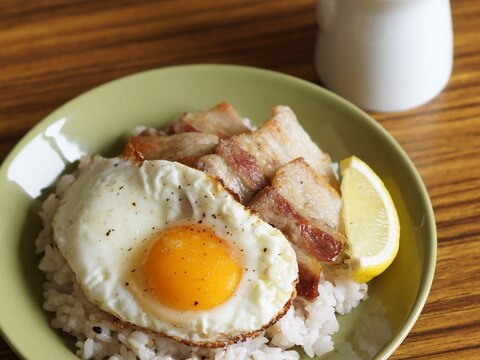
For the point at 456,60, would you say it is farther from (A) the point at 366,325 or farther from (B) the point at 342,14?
(A) the point at 366,325

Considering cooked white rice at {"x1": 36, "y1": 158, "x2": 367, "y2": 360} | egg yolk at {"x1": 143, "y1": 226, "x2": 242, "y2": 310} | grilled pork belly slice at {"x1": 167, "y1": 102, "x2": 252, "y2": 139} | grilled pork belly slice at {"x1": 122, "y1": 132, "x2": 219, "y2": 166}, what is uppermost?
grilled pork belly slice at {"x1": 122, "y1": 132, "x2": 219, "y2": 166}

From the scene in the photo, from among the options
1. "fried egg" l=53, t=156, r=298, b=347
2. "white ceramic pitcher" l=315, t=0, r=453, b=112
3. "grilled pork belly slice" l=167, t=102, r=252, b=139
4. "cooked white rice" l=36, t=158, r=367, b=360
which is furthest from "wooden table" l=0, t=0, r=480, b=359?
"fried egg" l=53, t=156, r=298, b=347

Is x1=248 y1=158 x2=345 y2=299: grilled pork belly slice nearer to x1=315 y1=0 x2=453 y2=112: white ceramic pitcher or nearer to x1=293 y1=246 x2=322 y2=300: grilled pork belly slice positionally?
x1=293 y1=246 x2=322 y2=300: grilled pork belly slice

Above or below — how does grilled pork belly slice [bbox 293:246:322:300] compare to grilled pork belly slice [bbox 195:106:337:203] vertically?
below

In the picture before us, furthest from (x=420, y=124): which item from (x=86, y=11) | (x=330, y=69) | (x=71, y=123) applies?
(x=86, y=11)

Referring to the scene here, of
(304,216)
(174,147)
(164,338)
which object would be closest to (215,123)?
(174,147)

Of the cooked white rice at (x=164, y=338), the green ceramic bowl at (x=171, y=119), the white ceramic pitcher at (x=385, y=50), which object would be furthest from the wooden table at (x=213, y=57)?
the cooked white rice at (x=164, y=338)
